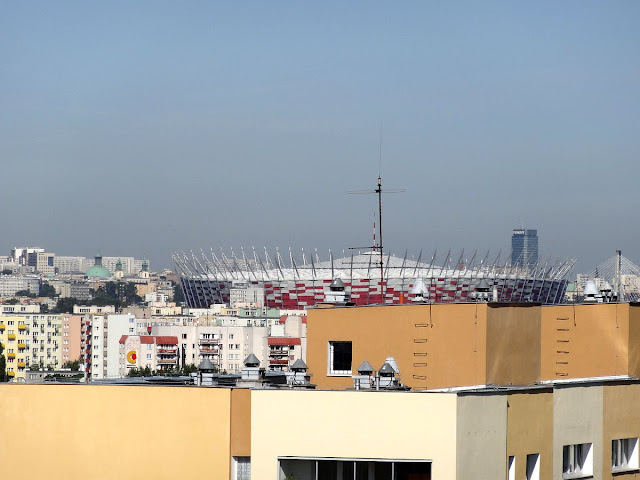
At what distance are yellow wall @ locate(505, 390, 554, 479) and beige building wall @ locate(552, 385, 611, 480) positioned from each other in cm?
17

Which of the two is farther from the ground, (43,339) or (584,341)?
(584,341)

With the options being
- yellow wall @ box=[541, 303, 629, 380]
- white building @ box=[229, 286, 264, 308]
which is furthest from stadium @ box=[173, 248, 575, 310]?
yellow wall @ box=[541, 303, 629, 380]

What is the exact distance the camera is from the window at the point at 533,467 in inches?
656

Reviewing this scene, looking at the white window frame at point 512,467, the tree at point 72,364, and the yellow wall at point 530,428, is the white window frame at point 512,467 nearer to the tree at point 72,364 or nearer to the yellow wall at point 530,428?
the yellow wall at point 530,428

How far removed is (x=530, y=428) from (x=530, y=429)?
1 cm

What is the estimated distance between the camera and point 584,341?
69.6ft

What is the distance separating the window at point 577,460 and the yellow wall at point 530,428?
0.53 m

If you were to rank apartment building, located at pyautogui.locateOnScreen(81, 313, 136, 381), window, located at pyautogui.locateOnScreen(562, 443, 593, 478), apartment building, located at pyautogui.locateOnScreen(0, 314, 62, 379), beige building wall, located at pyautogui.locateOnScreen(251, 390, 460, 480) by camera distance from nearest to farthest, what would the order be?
beige building wall, located at pyautogui.locateOnScreen(251, 390, 460, 480)
window, located at pyautogui.locateOnScreen(562, 443, 593, 478)
apartment building, located at pyautogui.locateOnScreen(81, 313, 136, 381)
apartment building, located at pyautogui.locateOnScreen(0, 314, 62, 379)

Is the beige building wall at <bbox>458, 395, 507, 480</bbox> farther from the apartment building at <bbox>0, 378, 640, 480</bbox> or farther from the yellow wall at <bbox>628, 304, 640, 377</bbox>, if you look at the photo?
the yellow wall at <bbox>628, 304, 640, 377</bbox>

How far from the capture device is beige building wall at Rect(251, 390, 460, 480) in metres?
15.0

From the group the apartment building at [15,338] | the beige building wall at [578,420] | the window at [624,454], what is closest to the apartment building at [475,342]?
the beige building wall at [578,420]

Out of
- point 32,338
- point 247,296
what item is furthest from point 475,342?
point 32,338

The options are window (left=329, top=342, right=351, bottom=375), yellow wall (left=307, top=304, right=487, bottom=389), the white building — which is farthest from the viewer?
the white building

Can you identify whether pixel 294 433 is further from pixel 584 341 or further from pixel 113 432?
pixel 584 341
